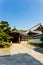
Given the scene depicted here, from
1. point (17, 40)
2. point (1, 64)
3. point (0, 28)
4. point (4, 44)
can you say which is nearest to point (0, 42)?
point (4, 44)

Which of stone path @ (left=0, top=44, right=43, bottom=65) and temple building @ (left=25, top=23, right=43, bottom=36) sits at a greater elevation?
temple building @ (left=25, top=23, right=43, bottom=36)

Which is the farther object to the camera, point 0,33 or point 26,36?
point 26,36

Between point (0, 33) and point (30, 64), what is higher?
point (0, 33)

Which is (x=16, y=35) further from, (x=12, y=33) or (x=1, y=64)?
(x=1, y=64)

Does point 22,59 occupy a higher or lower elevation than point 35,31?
lower

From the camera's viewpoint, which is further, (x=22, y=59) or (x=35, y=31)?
(x=35, y=31)

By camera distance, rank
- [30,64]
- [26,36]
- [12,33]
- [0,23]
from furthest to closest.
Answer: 1. [26,36]
2. [12,33]
3. [0,23]
4. [30,64]

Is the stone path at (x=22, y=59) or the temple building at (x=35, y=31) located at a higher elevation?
the temple building at (x=35, y=31)

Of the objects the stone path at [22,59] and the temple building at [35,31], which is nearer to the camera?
the stone path at [22,59]

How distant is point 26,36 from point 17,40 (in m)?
5.07

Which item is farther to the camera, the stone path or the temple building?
the temple building

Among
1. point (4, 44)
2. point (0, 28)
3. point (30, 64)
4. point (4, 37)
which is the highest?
point (0, 28)

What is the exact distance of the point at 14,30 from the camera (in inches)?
1010

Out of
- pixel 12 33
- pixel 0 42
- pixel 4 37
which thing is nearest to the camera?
pixel 0 42
